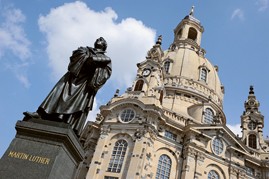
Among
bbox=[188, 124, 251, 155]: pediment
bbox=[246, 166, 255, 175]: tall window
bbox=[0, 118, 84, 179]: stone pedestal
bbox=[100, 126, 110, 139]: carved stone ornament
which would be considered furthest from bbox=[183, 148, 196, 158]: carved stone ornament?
bbox=[0, 118, 84, 179]: stone pedestal

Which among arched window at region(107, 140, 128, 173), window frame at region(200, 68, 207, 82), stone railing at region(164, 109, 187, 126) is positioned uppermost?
window frame at region(200, 68, 207, 82)

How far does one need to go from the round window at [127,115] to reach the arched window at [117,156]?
251 cm

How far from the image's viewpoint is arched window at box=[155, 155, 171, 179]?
26.6m

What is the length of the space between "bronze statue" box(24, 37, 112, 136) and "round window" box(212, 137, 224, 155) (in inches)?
984

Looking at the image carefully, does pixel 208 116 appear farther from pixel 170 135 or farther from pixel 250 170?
pixel 170 135

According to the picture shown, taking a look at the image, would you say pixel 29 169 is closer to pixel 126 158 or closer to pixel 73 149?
pixel 73 149

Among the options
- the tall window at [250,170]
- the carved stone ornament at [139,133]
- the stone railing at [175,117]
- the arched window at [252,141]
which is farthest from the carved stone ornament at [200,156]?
the arched window at [252,141]

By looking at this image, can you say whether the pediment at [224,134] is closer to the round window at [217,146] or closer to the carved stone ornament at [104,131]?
the round window at [217,146]

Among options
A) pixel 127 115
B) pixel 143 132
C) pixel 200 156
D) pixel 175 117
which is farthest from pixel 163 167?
pixel 127 115

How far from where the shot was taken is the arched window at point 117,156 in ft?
82.6

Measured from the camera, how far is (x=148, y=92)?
31.3 m

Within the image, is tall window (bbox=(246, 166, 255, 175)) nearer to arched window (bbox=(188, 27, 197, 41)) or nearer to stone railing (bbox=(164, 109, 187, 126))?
stone railing (bbox=(164, 109, 187, 126))

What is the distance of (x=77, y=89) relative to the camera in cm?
743

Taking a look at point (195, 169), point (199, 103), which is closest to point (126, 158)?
point (195, 169)
